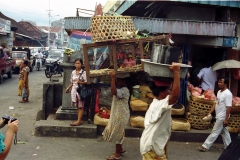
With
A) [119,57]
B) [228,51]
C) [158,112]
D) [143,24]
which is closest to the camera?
[158,112]

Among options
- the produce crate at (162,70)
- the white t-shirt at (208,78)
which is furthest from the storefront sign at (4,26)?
the produce crate at (162,70)

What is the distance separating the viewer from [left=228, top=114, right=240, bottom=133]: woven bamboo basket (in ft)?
23.5

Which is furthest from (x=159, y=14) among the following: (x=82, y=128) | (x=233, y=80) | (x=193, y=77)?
(x=82, y=128)

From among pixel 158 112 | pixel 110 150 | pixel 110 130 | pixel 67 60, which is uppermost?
pixel 67 60

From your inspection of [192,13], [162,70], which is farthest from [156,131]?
[192,13]

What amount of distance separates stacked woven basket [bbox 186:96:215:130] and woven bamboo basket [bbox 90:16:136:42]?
2.66m

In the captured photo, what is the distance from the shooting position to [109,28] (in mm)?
5441

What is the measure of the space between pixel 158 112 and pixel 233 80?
221 inches

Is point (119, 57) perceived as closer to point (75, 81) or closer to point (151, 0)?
point (75, 81)

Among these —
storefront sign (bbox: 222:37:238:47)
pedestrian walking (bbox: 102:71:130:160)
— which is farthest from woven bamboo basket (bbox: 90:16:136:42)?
storefront sign (bbox: 222:37:238:47)

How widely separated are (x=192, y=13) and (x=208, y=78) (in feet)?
6.43

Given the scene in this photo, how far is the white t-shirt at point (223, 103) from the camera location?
5.96 m

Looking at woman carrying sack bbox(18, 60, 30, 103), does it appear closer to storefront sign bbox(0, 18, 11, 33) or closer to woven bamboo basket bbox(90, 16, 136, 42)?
woven bamboo basket bbox(90, 16, 136, 42)

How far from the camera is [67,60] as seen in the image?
7.59 meters
